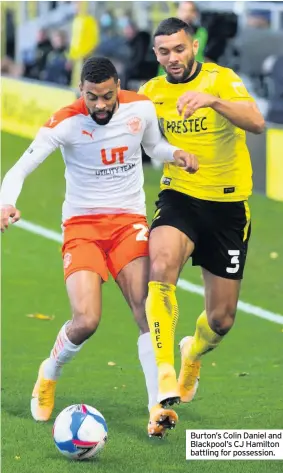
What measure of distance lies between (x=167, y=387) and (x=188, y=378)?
4.18 feet

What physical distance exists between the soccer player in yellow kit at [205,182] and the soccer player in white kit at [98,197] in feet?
0.63

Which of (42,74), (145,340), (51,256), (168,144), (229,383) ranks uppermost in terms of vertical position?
(168,144)

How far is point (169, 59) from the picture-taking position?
27.6ft

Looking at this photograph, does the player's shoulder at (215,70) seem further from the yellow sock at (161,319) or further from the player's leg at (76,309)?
the yellow sock at (161,319)

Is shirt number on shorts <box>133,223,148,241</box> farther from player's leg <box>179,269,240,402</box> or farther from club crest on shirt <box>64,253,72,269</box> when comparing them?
player's leg <box>179,269,240,402</box>

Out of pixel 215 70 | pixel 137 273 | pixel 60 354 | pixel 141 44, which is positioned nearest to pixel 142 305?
pixel 137 273

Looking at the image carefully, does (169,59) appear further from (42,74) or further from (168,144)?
(42,74)

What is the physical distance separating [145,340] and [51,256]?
6034 mm

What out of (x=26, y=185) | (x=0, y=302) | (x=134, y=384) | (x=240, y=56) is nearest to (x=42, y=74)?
(x=240, y=56)

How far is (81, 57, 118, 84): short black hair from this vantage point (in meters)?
8.02

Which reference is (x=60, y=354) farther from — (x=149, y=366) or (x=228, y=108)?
(x=228, y=108)

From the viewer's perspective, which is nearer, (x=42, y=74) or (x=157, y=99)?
(x=157, y=99)

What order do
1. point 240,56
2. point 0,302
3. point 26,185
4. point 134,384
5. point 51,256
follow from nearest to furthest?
point 134,384 → point 0,302 → point 51,256 → point 26,185 → point 240,56

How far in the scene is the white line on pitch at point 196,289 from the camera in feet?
38.0
